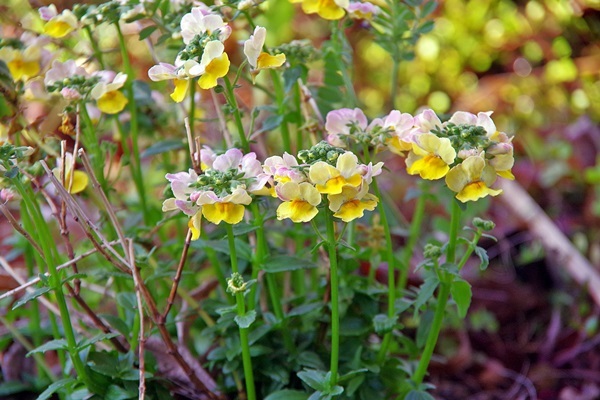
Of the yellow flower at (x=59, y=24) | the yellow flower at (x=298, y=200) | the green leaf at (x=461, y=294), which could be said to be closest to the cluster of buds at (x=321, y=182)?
the yellow flower at (x=298, y=200)

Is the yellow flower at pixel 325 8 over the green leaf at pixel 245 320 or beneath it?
over

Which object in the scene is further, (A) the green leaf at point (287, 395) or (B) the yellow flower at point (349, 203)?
(A) the green leaf at point (287, 395)

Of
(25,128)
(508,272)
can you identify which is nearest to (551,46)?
(508,272)

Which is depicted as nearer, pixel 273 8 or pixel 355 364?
pixel 355 364

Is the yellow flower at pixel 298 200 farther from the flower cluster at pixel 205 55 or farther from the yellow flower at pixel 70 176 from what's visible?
the yellow flower at pixel 70 176

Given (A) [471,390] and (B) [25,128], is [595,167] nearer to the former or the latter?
(A) [471,390]

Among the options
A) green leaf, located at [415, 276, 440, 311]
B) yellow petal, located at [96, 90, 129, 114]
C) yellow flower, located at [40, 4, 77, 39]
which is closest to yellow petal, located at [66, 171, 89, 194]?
yellow petal, located at [96, 90, 129, 114]
